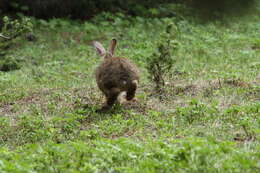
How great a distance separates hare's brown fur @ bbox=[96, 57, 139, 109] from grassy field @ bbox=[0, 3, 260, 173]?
0.93 feet

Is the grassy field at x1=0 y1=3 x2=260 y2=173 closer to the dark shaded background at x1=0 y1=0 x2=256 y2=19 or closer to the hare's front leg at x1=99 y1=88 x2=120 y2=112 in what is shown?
the hare's front leg at x1=99 y1=88 x2=120 y2=112

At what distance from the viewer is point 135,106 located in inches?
340

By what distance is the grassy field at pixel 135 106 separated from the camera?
5.48 metres

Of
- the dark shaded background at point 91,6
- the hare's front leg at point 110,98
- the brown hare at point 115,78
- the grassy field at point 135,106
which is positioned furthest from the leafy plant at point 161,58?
the dark shaded background at point 91,6

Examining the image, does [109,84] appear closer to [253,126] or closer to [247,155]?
[253,126]

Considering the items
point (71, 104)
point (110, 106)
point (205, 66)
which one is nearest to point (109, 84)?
point (110, 106)

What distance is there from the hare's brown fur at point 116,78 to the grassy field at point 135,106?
28cm

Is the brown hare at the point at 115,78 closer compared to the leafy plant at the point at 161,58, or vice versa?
the brown hare at the point at 115,78

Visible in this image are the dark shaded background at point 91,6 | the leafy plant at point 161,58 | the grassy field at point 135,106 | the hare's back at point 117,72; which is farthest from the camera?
the dark shaded background at point 91,6

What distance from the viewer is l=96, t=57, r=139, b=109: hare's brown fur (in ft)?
27.0

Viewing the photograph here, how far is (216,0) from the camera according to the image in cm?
1809

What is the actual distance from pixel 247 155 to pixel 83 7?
13.2 meters

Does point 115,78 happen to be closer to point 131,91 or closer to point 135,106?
point 131,91

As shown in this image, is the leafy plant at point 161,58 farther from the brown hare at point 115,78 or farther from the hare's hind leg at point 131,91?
the brown hare at point 115,78
